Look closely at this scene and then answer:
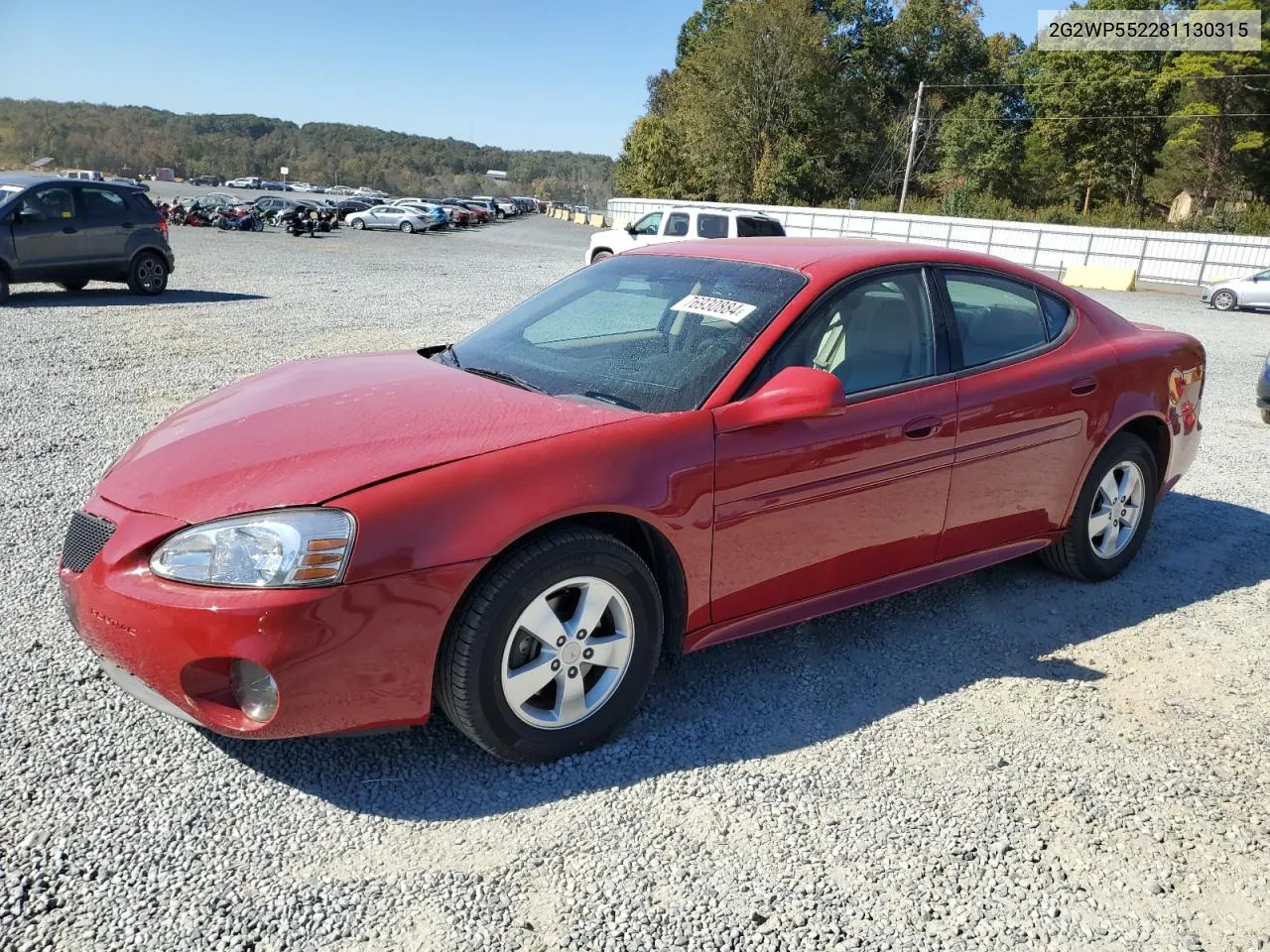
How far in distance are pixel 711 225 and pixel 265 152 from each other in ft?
489

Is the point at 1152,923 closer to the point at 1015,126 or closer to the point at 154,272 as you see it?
the point at 154,272

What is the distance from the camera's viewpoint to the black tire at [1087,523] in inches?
164

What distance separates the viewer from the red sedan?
244 centimetres

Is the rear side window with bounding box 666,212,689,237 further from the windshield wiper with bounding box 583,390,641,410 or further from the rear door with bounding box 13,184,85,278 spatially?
the windshield wiper with bounding box 583,390,641,410

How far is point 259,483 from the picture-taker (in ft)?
8.43

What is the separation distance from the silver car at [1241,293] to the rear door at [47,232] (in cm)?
2237

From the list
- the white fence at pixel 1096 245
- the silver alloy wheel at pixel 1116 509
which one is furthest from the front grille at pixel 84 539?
the white fence at pixel 1096 245

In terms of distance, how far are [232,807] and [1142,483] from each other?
4.03 m

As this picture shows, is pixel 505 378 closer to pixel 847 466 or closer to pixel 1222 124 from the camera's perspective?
pixel 847 466

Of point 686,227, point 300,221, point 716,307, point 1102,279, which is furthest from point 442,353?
point 300,221

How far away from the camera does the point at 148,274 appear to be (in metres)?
14.2

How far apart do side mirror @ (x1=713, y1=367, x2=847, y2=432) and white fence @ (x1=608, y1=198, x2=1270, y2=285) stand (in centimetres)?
2206

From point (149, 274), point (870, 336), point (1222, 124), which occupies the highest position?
point (1222, 124)

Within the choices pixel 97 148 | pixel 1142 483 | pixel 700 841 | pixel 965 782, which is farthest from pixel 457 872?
pixel 97 148
